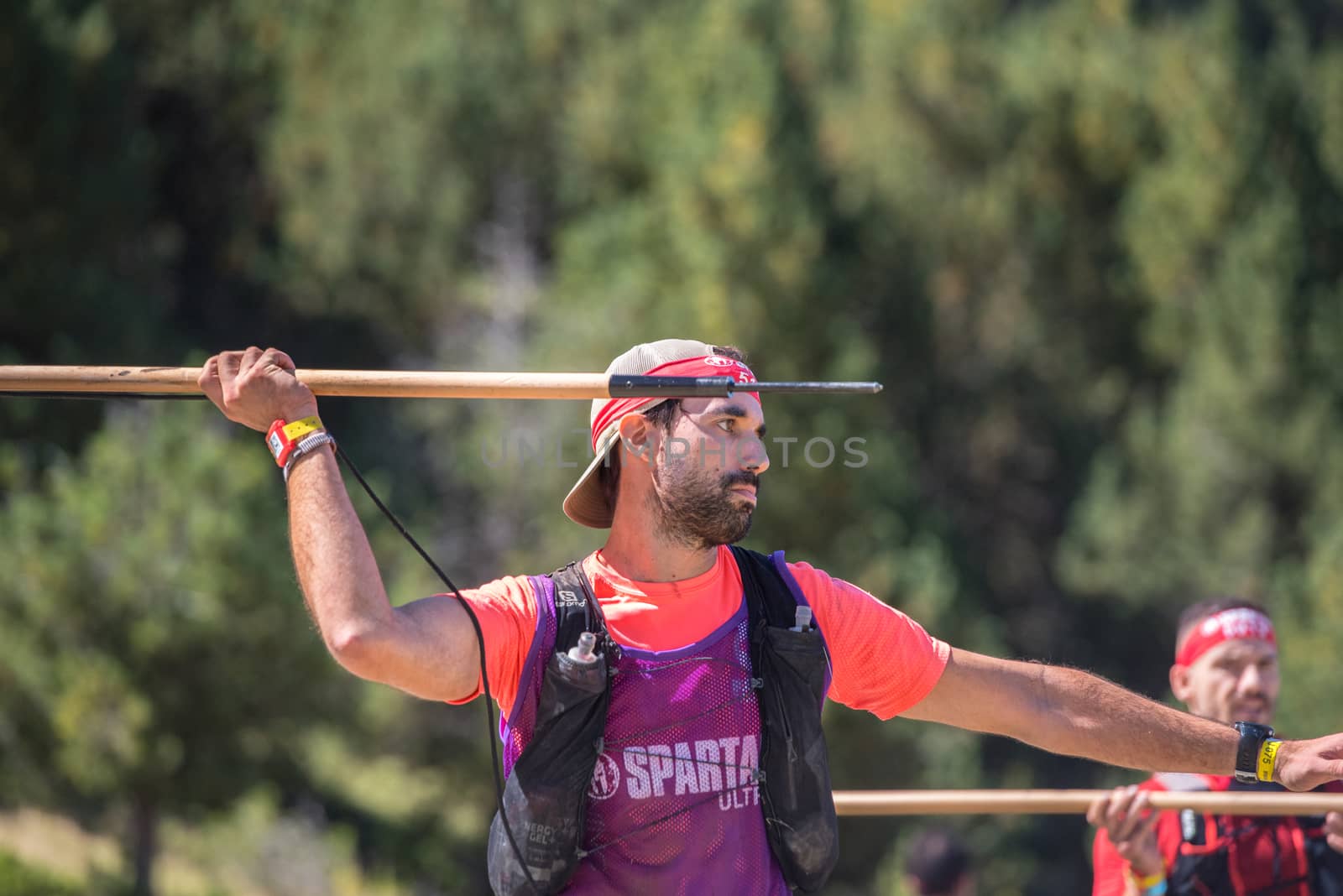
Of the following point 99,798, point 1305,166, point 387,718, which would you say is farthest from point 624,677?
point 1305,166

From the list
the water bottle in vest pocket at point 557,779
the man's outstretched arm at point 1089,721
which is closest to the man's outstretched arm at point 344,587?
the water bottle in vest pocket at point 557,779

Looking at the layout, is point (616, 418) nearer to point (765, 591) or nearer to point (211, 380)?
point (765, 591)

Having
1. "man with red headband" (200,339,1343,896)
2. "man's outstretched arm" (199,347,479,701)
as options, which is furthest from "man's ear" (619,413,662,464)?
"man's outstretched arm" (199,347,479,701)

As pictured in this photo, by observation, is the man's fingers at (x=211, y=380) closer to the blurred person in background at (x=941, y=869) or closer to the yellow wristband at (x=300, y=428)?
the yellow wristband at (x=300, y=428)

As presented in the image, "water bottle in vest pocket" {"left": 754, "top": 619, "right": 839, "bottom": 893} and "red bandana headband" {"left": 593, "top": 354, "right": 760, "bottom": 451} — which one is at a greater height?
"red bandana headband" {"left": 593, "top": 354, "right": 760, "bottom": 451}

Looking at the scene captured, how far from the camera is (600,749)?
2604 millimetres

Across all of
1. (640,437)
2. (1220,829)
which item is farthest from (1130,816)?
(640,437)

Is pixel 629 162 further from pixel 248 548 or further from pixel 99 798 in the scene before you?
pixel 99 798

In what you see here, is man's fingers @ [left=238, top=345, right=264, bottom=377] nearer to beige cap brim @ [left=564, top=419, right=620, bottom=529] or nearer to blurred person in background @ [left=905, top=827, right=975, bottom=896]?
beige cap brim @ [left=564, top=419, right=620, bottom=529]

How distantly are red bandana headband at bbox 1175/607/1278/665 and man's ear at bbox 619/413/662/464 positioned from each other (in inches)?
90.1

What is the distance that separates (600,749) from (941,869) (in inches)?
105

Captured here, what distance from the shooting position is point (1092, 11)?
65.2 feet

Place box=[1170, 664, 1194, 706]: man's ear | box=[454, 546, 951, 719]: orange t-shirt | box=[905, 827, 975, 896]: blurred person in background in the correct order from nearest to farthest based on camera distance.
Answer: box=[454, 546, 951, 719]: orange t-shirt < box=[1170, 664, 1194, 706]: man's ear < box=[905, 827, 975, 896]: blurred person in background

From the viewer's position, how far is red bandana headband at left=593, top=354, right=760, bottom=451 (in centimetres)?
287
